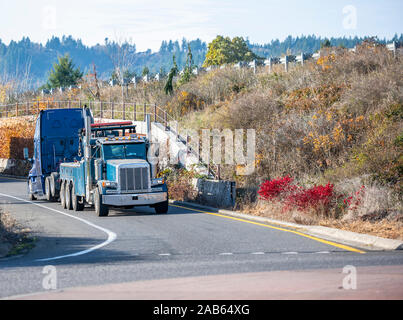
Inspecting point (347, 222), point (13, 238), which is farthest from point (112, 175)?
point (347, 222)

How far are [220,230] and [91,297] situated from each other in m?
8.81

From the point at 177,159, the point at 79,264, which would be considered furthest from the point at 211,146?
the point at 79,264

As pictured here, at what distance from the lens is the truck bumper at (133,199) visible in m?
21.7

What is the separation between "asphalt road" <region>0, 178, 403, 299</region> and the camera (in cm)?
1079

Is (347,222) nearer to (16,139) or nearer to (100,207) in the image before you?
(100,207)

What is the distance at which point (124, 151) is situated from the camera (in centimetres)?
2319

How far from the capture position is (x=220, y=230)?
692 inches

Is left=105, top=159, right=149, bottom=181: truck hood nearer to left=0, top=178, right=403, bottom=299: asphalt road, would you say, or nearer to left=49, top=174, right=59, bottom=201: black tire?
left=0, top=178, right=403, bottom=299: asphalt road

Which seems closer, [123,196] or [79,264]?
[79,264]

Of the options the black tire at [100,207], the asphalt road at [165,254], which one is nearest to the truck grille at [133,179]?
the black tire at [100,207]

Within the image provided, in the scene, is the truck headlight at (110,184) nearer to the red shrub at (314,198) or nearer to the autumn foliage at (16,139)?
the red shrub at (314,198)

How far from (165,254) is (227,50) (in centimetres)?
9530
